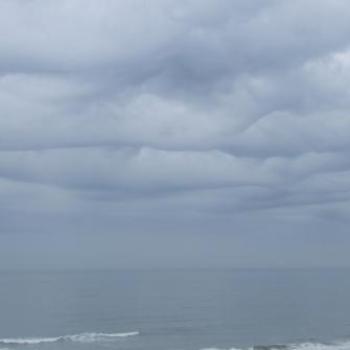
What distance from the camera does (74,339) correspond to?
2320 inches

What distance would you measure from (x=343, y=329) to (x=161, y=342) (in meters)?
21.8

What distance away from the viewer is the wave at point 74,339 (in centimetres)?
5834

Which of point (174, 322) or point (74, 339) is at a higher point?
point (174, 322)

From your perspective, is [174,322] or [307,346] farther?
[174,322]

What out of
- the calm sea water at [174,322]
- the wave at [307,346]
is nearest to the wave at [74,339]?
the calm sea water at [174,322]

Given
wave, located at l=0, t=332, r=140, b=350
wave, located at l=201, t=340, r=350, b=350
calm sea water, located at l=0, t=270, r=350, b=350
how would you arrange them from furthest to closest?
wave, located at l=0, t=332, r=140, b=350, calm sea water, located at l=0, t=270, r=350, b=350, wave, located at l=201, t=340, r=350, b=350

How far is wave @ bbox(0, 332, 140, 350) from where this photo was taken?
2297 inches

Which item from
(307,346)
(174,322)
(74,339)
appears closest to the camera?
(307,346)

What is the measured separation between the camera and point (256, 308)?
83.6m

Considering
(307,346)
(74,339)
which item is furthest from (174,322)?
(307,346)

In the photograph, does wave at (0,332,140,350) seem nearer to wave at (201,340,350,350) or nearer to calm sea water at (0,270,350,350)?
calm sea water at (0,270,350,350)

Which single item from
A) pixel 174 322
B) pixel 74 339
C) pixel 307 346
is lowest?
pixel 307 346

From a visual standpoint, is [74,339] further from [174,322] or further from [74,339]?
[174,322]

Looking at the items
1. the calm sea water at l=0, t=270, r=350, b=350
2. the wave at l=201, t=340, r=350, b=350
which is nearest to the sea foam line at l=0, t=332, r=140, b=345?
the calm sea water at l=0, t=270, r=350, b=350
